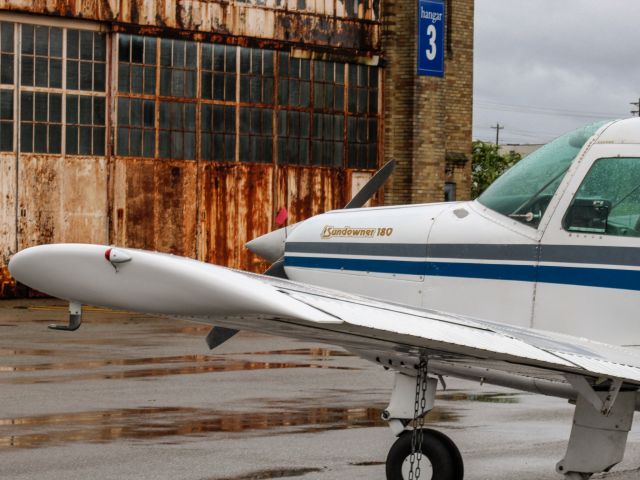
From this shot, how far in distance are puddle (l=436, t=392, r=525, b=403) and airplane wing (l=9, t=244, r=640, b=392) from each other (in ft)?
22.2

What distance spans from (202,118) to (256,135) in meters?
1.51

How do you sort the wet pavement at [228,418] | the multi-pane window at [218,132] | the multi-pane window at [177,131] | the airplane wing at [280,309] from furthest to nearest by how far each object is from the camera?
the multi-pane window at [218,132], the multi-pane window at [177,131], the wet pavement at [228,418], the airplane wing at [280,309]

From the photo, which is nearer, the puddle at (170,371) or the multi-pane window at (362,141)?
the puddle at (170,371)

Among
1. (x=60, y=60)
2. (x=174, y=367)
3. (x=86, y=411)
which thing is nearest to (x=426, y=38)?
(x=60, y=60)

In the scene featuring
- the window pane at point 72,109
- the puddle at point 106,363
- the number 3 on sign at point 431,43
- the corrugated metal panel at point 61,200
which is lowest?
the puddle at point 106,363

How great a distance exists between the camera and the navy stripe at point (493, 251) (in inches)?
321

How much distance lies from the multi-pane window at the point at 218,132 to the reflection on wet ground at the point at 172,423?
1915 cm

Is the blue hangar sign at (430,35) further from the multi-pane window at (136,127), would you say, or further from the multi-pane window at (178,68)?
the multi-pane window at (136,127)

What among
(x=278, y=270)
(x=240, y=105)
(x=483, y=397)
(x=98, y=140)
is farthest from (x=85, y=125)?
(x=278, y=270)

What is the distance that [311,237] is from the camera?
9.74 metres

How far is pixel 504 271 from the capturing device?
8523mm

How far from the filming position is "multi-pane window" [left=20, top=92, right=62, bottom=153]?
96.9 ft

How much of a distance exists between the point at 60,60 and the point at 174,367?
1426 cm

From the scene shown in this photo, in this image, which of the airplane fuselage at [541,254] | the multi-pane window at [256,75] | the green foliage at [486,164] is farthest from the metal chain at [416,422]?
the green foliage at [486,164]
